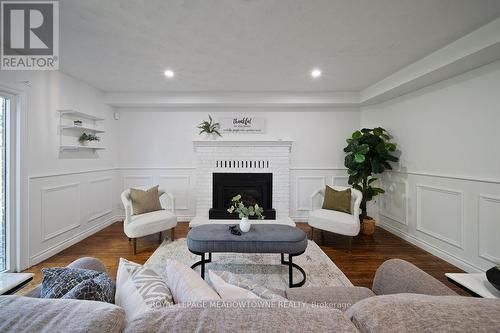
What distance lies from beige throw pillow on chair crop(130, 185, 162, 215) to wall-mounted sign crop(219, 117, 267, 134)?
177 cm

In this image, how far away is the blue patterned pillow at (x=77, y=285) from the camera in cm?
74

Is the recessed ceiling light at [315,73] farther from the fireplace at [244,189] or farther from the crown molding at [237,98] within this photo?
the fireplace at [244,189]

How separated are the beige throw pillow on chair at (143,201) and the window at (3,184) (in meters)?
1.25

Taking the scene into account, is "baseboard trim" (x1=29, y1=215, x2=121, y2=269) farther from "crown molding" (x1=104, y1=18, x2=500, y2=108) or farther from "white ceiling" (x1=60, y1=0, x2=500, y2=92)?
"white ceiling" (x1=60, y1=0, x2=500, y2=92)

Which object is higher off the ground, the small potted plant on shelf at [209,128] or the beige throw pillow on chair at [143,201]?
the small potted plant on shelf at [209,128]

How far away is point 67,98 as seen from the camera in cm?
299

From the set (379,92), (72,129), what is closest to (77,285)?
(72,129)

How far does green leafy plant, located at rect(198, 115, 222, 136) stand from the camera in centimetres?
397

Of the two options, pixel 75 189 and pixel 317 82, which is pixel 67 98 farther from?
pixel 317 82

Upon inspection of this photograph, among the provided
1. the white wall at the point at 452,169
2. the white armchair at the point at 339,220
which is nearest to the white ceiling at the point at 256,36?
the white wall at the point at 452,169

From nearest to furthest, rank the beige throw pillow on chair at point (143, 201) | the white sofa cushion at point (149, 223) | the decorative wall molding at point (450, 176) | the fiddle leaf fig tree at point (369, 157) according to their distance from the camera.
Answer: the decorative wall molding at point (450, 176) → the white sofa cushion at point (149, 223) → the beige throw pillow on chair at point (143, 201) → the fiddle leaf fig tree at point (369, 157)

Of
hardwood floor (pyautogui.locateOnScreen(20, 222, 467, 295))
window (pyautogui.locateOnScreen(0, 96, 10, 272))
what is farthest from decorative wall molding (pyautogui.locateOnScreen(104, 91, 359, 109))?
hardwood floor (pyautogui.locateOnScreen(20, 222, 467, 295))

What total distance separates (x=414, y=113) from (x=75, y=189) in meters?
5.26

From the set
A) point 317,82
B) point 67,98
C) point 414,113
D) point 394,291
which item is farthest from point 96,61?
point 414,113
